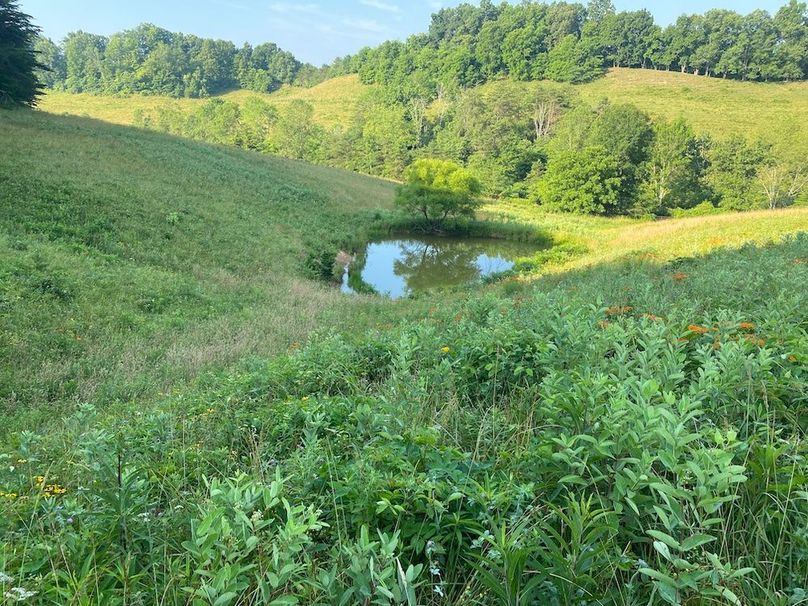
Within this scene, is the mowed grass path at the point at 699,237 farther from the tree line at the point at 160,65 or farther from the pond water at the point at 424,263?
the tree line at the point at 160,65

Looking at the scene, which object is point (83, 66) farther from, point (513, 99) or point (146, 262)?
point (146, 262)

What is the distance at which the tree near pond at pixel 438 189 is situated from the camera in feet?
114

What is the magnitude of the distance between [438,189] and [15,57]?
27.8 metres

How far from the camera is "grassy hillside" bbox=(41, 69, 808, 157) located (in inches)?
2445

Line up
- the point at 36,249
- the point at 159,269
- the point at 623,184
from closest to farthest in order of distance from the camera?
the point at 36,249 → the point at 159,269 → the point at 623,184

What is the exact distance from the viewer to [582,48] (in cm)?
11206

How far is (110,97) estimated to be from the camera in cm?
11612

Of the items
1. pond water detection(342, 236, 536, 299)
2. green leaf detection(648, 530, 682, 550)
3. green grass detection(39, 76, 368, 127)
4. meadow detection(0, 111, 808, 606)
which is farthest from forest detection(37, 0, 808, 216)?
green leaf detection(648, 530, 682, 550)

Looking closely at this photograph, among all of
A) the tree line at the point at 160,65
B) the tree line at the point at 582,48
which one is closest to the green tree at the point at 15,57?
the tree line at the point at 582,48

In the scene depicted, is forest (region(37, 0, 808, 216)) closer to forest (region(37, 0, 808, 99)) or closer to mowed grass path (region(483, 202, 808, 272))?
forest (region(37, 0, 808, 99))

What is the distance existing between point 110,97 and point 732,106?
450 feet

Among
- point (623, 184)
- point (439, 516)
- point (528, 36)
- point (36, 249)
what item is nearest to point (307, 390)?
point (439, 516)

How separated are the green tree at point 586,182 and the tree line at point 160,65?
11701 centimetres

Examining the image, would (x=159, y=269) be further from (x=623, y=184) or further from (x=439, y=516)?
(x=623, y=184)
